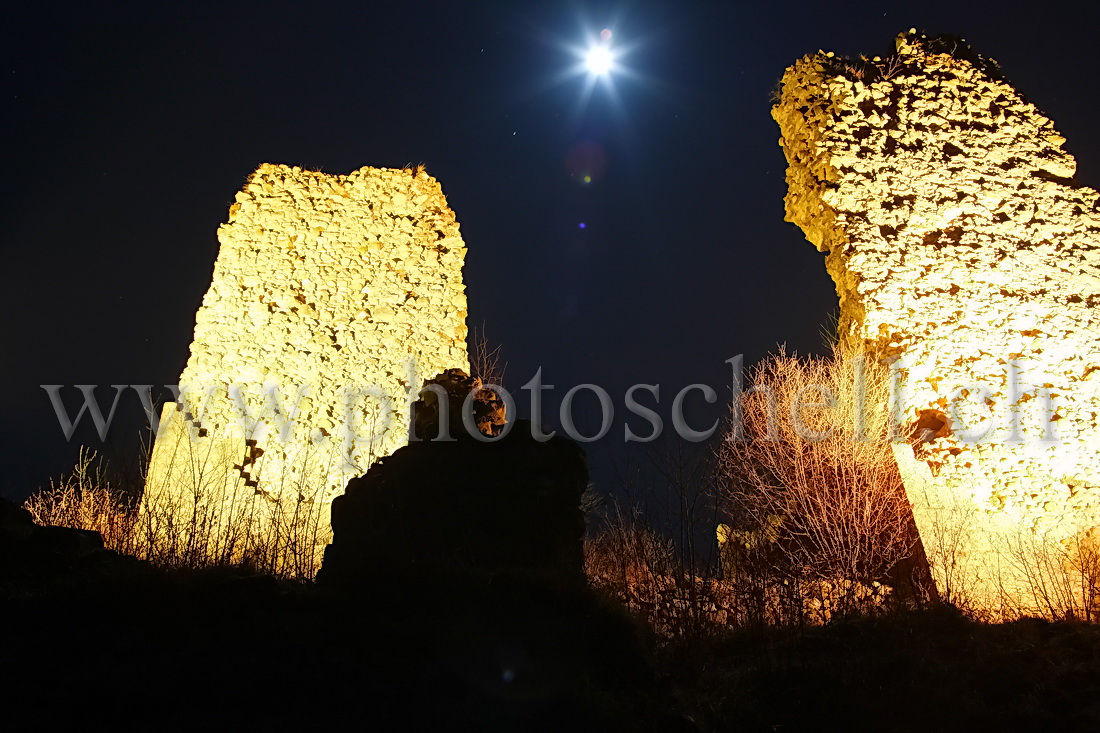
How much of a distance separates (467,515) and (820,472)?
548 centimetres

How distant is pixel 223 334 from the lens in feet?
28.1

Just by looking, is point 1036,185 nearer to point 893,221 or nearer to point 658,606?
point 893,221

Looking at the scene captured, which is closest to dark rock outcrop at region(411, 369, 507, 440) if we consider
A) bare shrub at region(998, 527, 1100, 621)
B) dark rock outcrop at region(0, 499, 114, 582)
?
dark rock outcrop at region(0, 499, 114, 582)

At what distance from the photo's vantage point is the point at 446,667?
11.9 ft

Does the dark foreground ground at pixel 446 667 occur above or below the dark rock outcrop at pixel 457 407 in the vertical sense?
below

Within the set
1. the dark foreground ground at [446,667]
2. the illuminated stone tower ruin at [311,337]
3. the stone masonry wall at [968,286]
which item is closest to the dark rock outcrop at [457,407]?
the illuminated stone tower ruin at [311,337]

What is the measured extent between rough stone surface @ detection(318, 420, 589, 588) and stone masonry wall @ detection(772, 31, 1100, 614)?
3.90m

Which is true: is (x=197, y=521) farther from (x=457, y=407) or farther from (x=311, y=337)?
(x=457, y=407)

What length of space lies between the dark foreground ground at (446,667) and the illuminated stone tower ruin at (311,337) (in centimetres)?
374

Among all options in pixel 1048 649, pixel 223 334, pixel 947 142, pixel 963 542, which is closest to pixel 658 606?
pixel 1048 649

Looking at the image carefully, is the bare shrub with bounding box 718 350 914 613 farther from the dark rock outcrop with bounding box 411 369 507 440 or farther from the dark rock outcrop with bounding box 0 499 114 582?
the dark rock outcrop with bounding box 0 499 114 582

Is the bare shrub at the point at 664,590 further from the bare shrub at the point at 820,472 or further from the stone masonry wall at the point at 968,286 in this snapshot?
the stone masonry wall at the point at 968,286

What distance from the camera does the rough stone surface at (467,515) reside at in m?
4.41

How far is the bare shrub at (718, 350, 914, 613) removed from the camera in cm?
777
